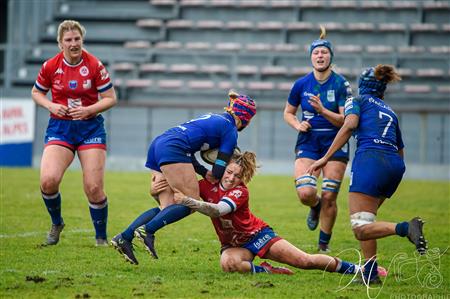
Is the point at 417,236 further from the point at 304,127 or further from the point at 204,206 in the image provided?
the point at 304,127

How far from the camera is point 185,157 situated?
28.1 ft

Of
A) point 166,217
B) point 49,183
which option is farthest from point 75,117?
point 166,217

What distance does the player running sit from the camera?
10.1 meters

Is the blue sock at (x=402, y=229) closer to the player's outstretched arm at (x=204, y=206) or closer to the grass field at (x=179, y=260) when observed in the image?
the grass field at (x=179, y=260)

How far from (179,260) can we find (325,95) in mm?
2635

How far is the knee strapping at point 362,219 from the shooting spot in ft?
25.6

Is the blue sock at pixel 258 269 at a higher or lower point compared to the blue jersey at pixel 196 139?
lower

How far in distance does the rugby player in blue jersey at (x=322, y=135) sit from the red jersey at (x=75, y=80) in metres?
2.22

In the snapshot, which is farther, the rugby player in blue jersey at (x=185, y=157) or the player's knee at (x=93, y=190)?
the player's knee at (x=93, y=190)

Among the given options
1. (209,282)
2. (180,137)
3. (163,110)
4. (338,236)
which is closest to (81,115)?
(180,137)

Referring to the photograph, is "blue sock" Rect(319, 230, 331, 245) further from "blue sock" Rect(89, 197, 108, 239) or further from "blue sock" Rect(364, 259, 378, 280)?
"blue sock" Rect(364, 259, 378, 280)

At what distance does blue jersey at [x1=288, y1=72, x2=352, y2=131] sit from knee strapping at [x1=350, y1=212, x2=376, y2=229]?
2.98 m

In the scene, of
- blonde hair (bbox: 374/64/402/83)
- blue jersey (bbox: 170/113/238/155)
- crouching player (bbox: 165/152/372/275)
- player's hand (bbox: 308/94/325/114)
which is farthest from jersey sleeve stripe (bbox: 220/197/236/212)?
player's hand (bbox: 308/94/325/114)

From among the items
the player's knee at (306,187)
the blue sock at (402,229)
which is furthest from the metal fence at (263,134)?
the blue sock at (402,229)
